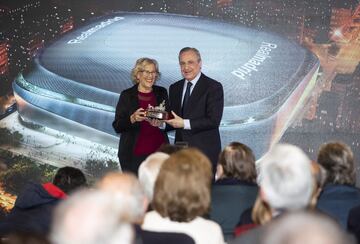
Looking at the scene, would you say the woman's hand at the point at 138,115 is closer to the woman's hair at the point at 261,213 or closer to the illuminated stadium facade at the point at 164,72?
the illuminated stadium facade at the point at 164,72

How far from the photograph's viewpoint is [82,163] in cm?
589

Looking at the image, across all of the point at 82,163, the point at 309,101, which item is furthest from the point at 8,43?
the point at 309,101

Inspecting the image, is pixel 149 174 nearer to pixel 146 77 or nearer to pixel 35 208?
pixel 35 208

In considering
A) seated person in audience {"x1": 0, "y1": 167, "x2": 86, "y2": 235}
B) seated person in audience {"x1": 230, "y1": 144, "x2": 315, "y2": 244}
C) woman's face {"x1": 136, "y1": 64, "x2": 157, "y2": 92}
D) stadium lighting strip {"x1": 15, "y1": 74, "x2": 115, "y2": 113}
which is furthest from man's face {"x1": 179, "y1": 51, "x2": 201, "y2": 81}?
seated person in audience {"x1": 230, "y1": 144, "x2": 315, "y2": 244}

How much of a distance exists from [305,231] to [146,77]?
308 cm

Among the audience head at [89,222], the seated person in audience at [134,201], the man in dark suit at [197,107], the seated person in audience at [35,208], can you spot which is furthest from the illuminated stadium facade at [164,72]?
the audience head at [89,222]

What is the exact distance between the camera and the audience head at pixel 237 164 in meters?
3.31

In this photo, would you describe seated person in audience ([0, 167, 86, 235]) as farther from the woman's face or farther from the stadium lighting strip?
the stadium lighting strip

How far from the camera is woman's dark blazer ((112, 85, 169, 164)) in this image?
4707 millimetres

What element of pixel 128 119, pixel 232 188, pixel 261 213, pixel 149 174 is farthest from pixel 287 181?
pixel 128 119

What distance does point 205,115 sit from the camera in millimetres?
4750

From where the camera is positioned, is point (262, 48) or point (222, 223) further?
point (262, 48)

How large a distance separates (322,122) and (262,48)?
2.63 ft

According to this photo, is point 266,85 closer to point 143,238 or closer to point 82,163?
point 82,163
